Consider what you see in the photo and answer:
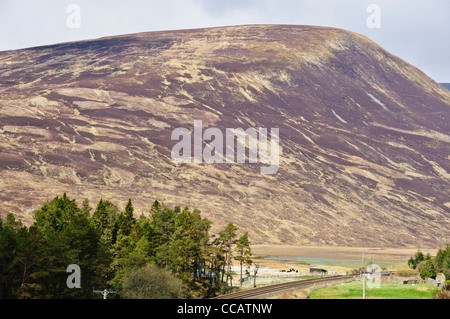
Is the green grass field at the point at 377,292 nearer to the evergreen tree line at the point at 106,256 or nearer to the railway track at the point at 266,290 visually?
the railway track at the point at 266,290

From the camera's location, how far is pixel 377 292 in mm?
84000

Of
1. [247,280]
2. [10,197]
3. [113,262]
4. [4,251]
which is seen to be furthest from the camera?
[10,197]

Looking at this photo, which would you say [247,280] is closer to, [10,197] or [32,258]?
[32,258]

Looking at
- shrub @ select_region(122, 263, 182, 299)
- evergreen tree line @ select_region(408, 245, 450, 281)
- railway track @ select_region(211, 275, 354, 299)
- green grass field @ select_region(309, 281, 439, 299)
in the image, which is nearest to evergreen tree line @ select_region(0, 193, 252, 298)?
shrub @ select_region(122, 263, 182, 299)

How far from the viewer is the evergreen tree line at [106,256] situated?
56.0 meters

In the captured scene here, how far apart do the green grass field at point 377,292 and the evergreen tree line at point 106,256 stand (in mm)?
16532

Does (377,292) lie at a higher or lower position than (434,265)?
lower

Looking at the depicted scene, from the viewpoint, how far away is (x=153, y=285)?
211 feet

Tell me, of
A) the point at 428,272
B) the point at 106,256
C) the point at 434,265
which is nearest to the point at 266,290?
the point at 106,256

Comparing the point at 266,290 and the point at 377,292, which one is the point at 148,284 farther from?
the point at 377,292

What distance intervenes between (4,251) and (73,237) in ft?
33.8

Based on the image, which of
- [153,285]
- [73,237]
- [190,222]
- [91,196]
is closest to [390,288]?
[190,222]

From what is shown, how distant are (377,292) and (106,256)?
39807 mm

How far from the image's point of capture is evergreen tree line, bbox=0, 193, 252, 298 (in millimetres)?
55969
